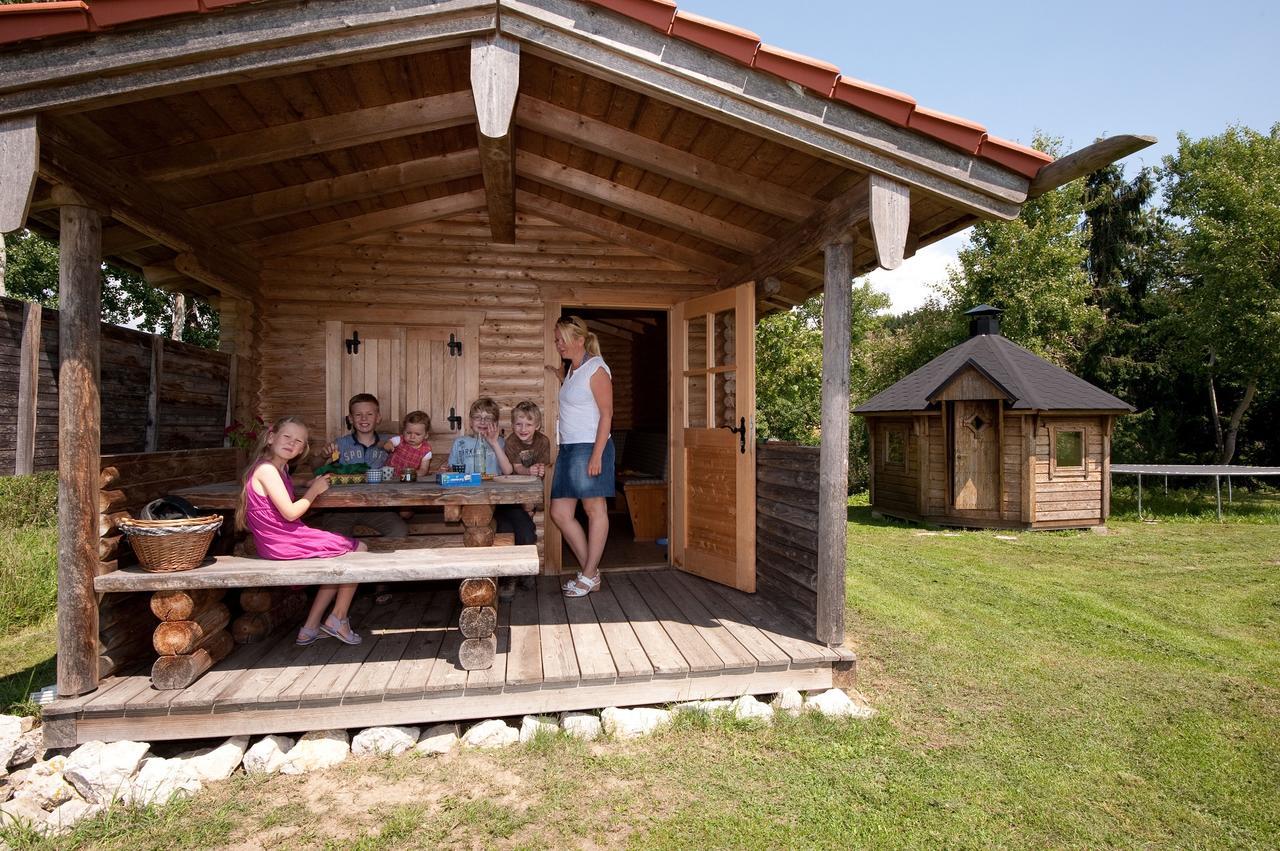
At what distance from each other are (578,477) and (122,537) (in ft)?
8.74

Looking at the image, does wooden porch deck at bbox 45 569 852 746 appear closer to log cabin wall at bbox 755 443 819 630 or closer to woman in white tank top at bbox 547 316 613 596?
log cabin wall at bbox 755 443 819 630

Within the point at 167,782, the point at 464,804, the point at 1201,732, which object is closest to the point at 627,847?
the point at 464,804

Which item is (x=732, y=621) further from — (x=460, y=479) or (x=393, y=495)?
(x=393, y=495)

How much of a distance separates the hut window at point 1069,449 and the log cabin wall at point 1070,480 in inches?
2.7

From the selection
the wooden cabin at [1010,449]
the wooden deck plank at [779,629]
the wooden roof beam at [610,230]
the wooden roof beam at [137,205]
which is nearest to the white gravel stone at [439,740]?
the wooden deck plank at [779,629]

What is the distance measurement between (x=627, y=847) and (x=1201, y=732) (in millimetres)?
3200

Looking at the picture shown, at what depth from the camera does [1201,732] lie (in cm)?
343

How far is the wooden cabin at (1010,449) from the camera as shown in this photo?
1104 centimetres

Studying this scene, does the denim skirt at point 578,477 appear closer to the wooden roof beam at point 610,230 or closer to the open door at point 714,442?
the open door at point 714,442

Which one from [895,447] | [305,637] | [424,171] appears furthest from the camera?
[895,447]

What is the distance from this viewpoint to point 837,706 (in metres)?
3.61

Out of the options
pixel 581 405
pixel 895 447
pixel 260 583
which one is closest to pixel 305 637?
pixel 260 583

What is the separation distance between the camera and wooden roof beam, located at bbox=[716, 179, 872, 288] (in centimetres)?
371

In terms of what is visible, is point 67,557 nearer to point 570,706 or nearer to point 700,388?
point 570,706
